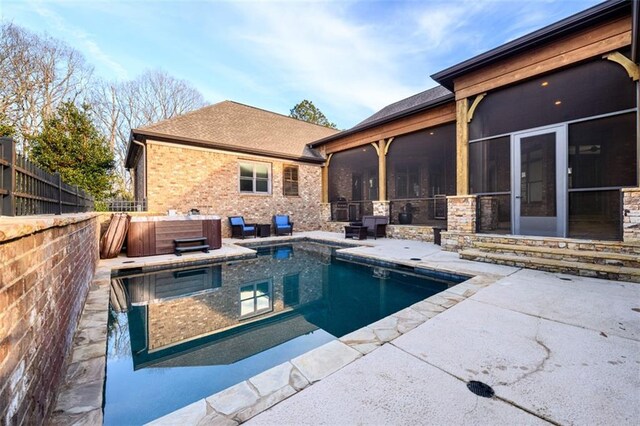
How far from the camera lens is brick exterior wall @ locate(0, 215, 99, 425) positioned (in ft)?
3.50

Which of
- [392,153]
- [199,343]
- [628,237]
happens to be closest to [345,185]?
[392,153]

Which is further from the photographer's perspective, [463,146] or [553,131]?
[463,146]

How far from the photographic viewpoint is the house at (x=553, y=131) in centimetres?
501

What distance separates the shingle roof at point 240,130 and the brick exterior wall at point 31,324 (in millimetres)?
7996

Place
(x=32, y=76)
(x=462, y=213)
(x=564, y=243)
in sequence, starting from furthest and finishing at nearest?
(x=32, y=76) < (x=462, y=213) < (x=564, y=243)

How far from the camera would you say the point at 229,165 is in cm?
1046

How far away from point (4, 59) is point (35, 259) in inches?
661

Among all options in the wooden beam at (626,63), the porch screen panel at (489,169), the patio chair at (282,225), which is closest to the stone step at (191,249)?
the patio chair at (282,225)

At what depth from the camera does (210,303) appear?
4.19m

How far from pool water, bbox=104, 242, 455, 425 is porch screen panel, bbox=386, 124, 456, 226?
18.3 ft

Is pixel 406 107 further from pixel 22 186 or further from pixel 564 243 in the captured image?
pixel 22 186

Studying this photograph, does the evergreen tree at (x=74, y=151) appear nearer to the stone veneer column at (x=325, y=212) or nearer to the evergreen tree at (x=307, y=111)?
the stone veneer column at (x=325, y=212)

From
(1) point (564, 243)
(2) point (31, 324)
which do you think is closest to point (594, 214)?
(1) point (564, 243)

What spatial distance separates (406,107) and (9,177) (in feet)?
44.2
